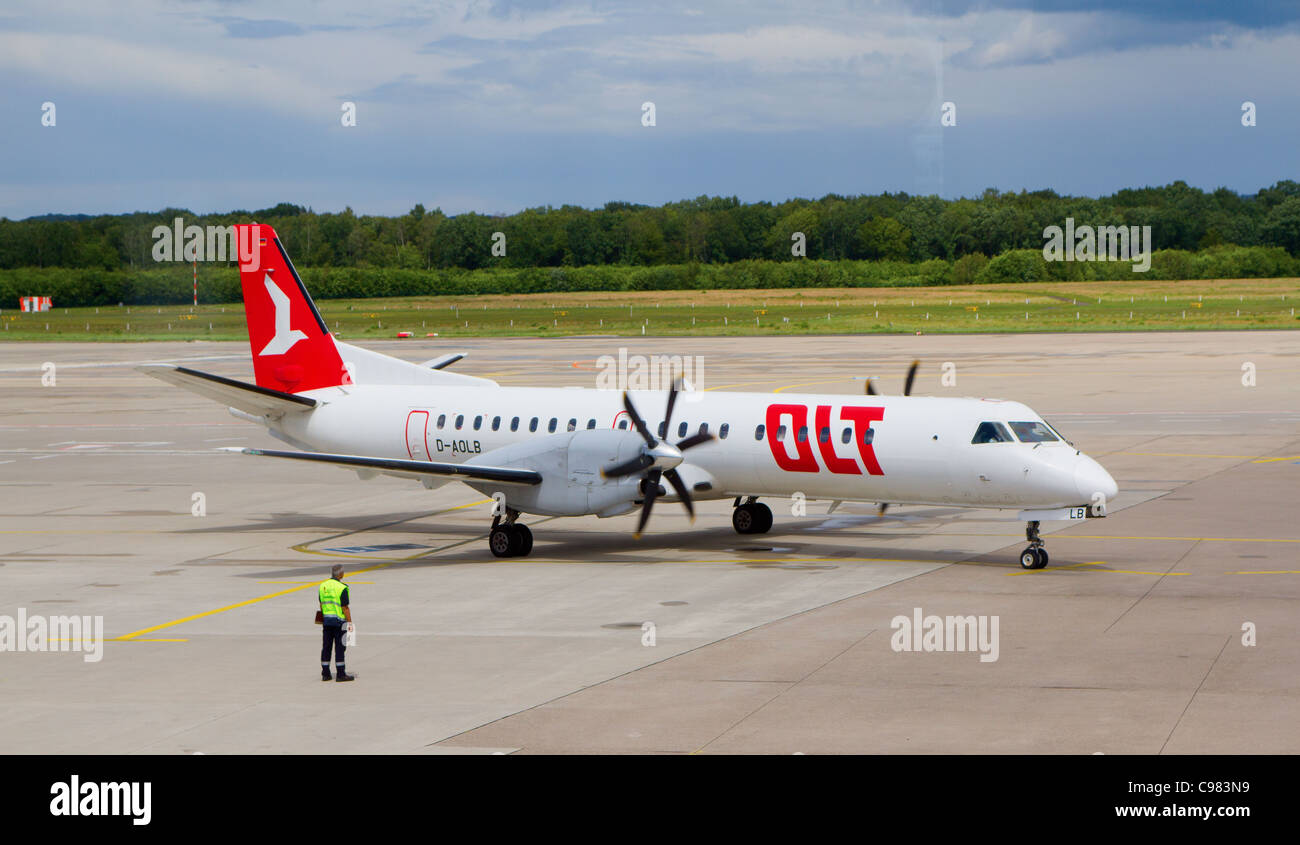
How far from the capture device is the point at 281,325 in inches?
1320

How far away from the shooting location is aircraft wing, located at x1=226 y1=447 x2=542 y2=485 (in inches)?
1072

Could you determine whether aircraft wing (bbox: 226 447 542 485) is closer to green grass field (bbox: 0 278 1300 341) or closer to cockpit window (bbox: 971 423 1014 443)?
cockpit window (bbox: 971 423 1014 443)

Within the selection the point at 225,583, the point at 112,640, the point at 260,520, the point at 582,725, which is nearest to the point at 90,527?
the point at 260,520

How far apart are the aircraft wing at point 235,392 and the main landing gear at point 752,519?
10.4 m

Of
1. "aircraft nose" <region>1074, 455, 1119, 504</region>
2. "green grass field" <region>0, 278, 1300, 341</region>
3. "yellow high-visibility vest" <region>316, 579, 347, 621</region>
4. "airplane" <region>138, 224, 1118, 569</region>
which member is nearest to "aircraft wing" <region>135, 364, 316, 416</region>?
"airplane" <region>138, 224, 1118, 569</region>

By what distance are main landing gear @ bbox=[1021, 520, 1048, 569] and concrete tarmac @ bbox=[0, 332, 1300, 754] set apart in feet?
1.80

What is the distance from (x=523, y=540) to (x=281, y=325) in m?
9.74

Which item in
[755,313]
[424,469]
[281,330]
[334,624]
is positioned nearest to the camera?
[334,624]

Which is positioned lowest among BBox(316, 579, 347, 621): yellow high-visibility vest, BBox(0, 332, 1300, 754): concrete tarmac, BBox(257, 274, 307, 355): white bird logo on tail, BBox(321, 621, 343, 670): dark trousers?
BBox(0, 332, 1300, 754): concrete tarmac

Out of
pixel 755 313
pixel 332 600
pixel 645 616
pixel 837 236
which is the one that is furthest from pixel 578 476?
pixel 837 236

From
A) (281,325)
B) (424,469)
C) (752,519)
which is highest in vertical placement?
(281,325)

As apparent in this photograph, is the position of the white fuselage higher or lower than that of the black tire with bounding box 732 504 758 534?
higher

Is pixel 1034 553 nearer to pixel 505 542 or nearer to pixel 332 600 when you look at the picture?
pixel 505 542

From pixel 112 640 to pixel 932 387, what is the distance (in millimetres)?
46564
